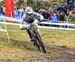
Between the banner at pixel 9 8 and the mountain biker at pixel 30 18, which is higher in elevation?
the mountain biker at pixel 30 18

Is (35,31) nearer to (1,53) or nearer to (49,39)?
(1,53)

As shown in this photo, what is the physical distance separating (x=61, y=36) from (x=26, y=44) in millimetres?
4789

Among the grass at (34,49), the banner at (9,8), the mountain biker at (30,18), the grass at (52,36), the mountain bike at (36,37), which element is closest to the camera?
the grass at (34,49)

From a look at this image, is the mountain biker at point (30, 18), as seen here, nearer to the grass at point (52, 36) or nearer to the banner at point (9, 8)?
the grass at point (52, 36)

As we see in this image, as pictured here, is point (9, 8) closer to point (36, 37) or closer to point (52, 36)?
point (52, 36)

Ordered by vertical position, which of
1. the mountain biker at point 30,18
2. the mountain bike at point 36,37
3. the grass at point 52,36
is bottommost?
the grass at point 52,36

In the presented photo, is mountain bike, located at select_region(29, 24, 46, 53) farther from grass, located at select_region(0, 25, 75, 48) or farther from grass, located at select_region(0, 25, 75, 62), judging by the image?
grass, located at select_region(0, 25, 75, 48)

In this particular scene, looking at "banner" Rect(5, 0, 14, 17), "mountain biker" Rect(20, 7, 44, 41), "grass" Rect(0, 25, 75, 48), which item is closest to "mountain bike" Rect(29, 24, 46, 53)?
"mountain biker" Rect(20, 7, 44, 41)

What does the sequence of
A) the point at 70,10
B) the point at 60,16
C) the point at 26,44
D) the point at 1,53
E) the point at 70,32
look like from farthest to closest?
the point at 70,10
the point at 60,16
the point at 70,32
the point at 26,44
the point at 1,53

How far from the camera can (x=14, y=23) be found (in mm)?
20141

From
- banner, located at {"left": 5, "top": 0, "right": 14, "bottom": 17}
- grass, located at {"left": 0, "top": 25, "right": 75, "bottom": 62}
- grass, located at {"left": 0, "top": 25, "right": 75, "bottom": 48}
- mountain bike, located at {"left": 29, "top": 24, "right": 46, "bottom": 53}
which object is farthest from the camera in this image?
banner, located at {"left": 5, "top": 0, "right": 14, "bottom": 17}

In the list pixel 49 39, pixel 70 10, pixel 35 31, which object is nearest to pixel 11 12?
pixel 70 10

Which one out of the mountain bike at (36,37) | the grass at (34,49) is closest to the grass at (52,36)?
the grass at (34,49)

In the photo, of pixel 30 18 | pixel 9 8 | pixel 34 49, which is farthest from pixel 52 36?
pixel 30 18
